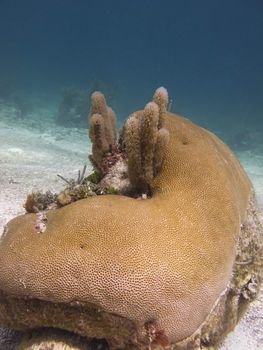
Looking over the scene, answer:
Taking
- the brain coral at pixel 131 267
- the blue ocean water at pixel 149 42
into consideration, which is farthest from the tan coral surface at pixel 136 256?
the blue ocean water at pixel 149 42

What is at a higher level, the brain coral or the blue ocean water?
the blue ocean water

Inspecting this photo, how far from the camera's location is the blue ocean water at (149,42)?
199ft

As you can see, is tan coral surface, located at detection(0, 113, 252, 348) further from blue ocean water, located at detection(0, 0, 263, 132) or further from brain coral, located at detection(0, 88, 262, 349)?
blue ocean water, located at detection(0, 0, 263, 132)

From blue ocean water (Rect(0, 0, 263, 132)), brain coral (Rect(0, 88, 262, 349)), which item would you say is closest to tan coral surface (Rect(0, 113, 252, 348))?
brain coral (Rect(0, 88, 262, 349))

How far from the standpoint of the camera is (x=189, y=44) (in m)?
96.9

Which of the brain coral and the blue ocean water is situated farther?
the blue ocean water

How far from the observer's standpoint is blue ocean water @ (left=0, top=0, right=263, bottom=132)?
6078 centimetres

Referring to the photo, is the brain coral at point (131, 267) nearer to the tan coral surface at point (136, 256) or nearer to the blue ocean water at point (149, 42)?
the tan coral surface at point (136, 256)

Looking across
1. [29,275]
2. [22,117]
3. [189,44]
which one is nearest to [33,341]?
[29,275]

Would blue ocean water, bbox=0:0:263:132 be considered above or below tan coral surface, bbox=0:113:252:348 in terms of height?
above

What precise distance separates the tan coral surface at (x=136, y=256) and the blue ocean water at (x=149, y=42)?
43729mm

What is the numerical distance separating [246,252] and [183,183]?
3.63 ft

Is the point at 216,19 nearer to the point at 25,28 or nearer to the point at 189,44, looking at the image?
the point at 189,44

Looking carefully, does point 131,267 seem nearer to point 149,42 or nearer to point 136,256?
point 136,256
